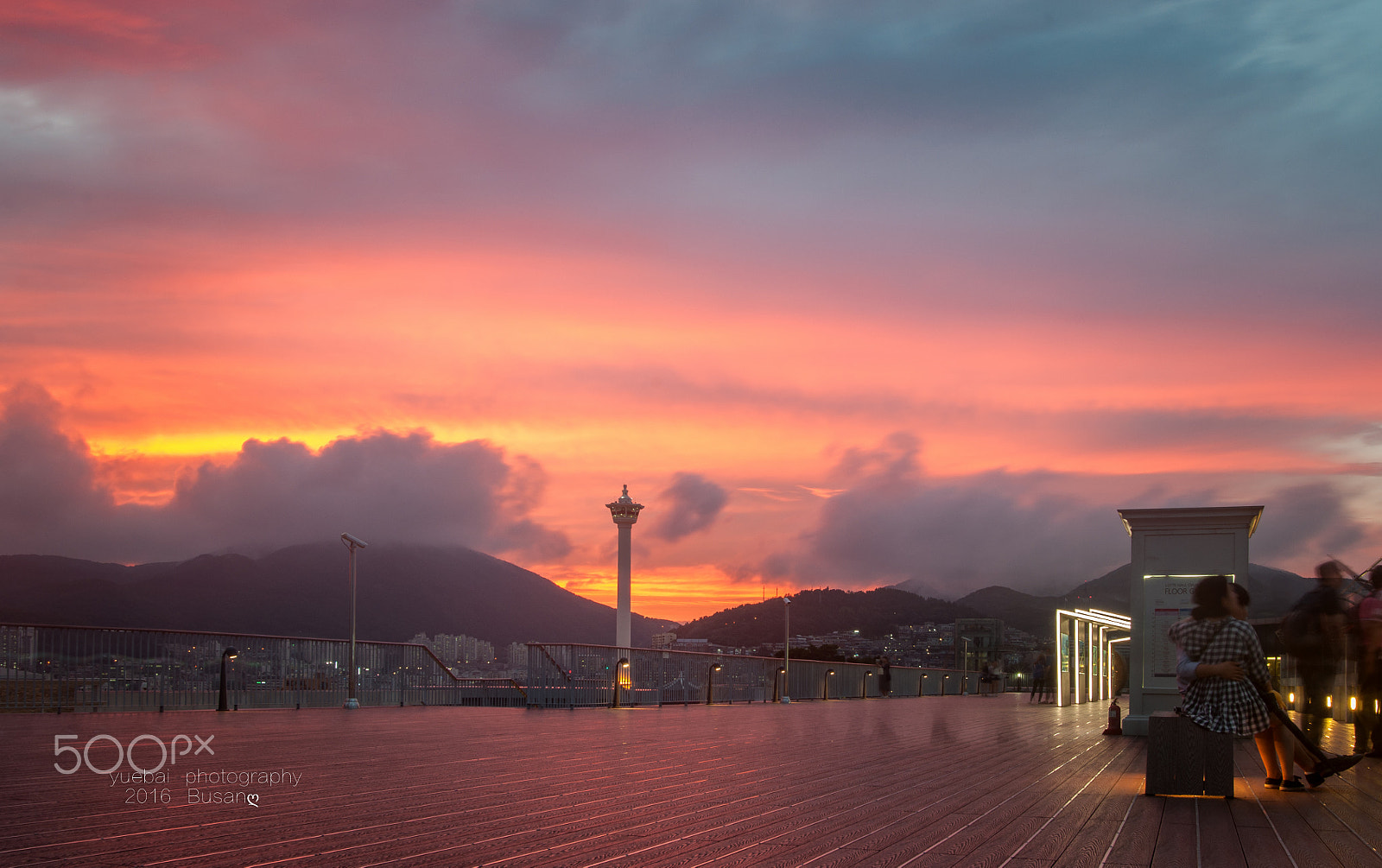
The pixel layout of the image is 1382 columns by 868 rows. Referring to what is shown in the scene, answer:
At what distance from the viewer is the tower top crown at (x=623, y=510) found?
315 feet

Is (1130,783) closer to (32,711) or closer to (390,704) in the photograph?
(32,711)

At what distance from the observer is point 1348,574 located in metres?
10.0

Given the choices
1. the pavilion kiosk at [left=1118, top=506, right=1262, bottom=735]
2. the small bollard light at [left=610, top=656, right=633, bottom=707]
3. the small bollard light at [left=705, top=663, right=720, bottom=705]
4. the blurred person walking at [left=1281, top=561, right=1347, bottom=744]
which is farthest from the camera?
the small bollard light at [left=705, top=663, right=720, bottom=705]

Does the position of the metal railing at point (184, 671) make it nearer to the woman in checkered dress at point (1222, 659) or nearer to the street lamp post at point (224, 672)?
the street lamp post at point (224, 672)

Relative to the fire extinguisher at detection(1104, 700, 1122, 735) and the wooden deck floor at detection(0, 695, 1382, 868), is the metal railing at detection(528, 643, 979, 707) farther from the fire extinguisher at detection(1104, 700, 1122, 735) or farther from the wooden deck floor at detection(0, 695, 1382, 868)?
the wooden deck floor at detection(0, 695, 1382, 868)

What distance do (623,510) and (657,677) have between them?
70.3 metres

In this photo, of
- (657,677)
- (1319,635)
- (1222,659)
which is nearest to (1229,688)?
(1222,659)

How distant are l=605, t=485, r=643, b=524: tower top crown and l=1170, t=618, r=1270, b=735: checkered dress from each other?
8909 cm

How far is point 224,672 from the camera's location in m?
18.1

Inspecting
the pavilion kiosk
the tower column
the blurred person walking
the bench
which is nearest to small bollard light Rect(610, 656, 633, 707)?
the pavilion kiosk

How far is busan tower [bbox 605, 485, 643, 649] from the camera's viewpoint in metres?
92.4

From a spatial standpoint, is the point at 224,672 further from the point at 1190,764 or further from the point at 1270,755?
the point at 1270,755

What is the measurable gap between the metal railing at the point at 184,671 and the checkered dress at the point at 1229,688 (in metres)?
15.2

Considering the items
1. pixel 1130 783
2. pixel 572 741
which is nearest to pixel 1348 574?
pixel 1130 783
